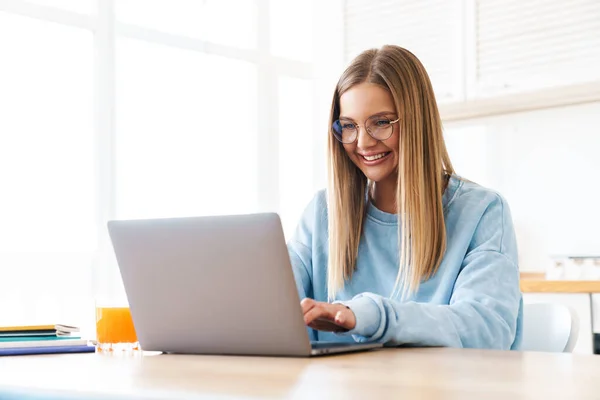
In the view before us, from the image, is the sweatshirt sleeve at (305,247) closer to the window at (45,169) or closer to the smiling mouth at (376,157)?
Result: the smiling mouth at (376,157)

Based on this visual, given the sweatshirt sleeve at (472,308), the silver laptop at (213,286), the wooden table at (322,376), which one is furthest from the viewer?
the sweatshirt sleeve at (472,308)

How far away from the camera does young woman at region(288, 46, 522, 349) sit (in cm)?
154

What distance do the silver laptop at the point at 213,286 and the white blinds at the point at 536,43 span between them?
2.45 meters

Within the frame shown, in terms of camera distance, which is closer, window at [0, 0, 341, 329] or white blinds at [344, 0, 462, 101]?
window at [0, 0, 341, 329]

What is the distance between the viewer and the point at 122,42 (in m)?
3.91

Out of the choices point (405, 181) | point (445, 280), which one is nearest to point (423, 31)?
point (405, 181)

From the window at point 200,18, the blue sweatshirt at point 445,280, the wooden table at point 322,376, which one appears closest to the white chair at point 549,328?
the blue sweatshirt at point 445,280

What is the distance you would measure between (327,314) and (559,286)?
207 cm

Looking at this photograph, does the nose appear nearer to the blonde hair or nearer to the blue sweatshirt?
the blonde hair

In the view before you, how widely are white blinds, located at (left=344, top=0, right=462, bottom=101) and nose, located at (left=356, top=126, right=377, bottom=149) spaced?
208cm

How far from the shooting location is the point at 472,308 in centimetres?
139

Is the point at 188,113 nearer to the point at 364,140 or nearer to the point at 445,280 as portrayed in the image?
the point at 364,140

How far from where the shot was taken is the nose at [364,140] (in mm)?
1716

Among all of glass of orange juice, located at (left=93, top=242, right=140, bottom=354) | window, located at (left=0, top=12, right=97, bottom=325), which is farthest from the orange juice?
window, located at (left=0, top=12, right=97, bottom=325)
